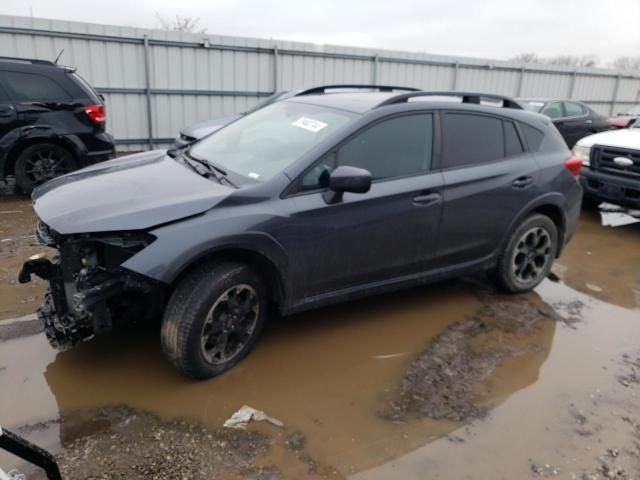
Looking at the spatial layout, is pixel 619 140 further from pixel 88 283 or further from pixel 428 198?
pixel 88 283

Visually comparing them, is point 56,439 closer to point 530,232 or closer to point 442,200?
point 442,200

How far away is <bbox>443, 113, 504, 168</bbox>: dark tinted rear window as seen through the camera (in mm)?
4051

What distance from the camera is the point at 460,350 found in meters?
3.79

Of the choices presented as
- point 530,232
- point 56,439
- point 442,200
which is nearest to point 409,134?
point 442,200

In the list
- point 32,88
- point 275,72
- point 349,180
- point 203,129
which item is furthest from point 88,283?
point 275,72

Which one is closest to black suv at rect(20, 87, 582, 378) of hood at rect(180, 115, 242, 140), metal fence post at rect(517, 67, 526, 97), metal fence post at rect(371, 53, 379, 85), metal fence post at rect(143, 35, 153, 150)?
hood at rect(180, 115, 242, 140)

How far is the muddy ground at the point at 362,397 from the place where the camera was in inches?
104

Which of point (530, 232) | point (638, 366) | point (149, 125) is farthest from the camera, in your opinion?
point (149, 125)

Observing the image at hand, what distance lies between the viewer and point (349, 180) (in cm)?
325

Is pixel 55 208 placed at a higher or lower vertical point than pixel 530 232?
higher

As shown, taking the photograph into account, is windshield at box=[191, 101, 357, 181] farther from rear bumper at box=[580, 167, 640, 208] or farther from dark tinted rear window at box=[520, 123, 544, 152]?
rear bumper at box=[580, 167, 640, 208]

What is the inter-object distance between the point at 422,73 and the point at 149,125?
7.87 metres

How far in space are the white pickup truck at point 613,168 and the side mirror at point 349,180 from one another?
499 cm

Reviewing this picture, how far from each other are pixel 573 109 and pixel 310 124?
11.3 metres
